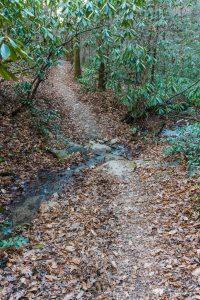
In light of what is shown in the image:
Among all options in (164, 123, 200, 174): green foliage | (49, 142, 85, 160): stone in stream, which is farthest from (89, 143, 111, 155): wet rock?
(164, 123, 200, 174): green foliage

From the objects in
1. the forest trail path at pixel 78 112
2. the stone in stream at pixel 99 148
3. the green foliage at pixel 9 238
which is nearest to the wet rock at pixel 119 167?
the stone in stream at pixel 99 148

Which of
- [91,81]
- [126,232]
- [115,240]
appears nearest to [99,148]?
[126,232]

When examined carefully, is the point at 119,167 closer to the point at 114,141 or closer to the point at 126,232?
the point at 114,141

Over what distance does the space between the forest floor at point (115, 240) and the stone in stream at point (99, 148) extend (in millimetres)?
996

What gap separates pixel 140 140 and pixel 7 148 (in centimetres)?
424

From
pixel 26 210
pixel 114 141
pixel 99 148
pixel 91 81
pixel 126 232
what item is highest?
pixel 91 81

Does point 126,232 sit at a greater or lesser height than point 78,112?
lesser

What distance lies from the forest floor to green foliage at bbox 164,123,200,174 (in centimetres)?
28

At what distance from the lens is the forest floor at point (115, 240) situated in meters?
3.39

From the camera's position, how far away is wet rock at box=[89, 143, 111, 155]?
26.8ft

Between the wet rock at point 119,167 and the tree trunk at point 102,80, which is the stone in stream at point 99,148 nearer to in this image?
the wet rock at point 119,167

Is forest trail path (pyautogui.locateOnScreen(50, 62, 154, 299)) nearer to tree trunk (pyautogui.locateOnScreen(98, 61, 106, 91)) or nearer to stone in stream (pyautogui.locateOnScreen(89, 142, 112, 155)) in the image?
stone in stream (pyautogui.locateOnScreen(89, 142, 112, 155))

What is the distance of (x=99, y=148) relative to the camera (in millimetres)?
8375

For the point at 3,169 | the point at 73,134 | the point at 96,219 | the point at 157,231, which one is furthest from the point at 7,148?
the point at 157,231
